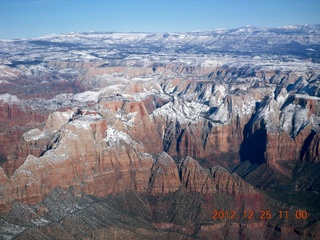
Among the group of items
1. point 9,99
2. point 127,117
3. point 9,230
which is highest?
point 127,117

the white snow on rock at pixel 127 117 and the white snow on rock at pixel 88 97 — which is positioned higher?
the white snow on rock at pixel 127 117

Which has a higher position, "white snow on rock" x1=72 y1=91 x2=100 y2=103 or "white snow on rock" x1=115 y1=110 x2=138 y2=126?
"white snow on rock" x1=115 y1=110 x2=138 y2=126

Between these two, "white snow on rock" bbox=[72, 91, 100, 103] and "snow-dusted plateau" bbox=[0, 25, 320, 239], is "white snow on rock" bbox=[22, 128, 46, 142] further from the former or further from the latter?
"white snow on rock" bbox=[72, 91, 100, 103]

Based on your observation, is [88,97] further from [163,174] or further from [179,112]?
[163,174]

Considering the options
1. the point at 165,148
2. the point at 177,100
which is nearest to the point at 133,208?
the point at 165,148

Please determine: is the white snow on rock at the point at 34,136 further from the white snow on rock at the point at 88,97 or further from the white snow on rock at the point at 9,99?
the white snow on rock at the point at 88,97

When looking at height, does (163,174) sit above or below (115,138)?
below

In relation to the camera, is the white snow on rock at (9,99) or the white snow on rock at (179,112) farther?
the white snow on rock at (9,99)
